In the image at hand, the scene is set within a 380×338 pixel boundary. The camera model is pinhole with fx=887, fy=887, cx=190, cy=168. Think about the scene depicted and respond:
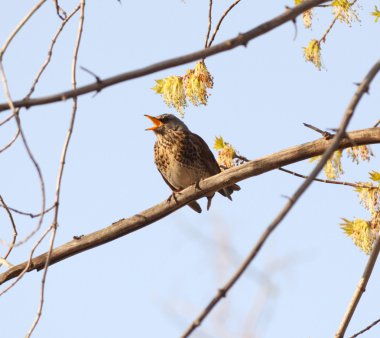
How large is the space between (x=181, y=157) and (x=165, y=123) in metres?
0.42

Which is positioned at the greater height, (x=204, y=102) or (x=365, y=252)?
(x=204, y=102)

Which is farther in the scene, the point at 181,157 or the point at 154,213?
the point at 181,157

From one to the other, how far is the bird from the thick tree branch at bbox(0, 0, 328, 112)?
3437 mm

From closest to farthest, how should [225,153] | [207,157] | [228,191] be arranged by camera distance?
1. [225,153]
2. [228,191]
3. [207,157]

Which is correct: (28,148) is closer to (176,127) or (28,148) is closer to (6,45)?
(6,45)

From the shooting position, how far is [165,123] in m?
6.97

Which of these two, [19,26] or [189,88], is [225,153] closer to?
[189,88]

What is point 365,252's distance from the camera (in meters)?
5.20

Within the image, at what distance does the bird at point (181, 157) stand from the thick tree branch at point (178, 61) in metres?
3.44

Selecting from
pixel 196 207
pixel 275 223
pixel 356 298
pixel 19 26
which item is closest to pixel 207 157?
pixel 196 207

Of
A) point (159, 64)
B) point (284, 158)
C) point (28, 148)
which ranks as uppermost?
point (284, 158)

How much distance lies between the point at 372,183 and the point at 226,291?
3.04 meters

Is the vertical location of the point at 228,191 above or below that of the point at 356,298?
above

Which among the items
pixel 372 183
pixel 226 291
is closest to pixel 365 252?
pixel 372 183
